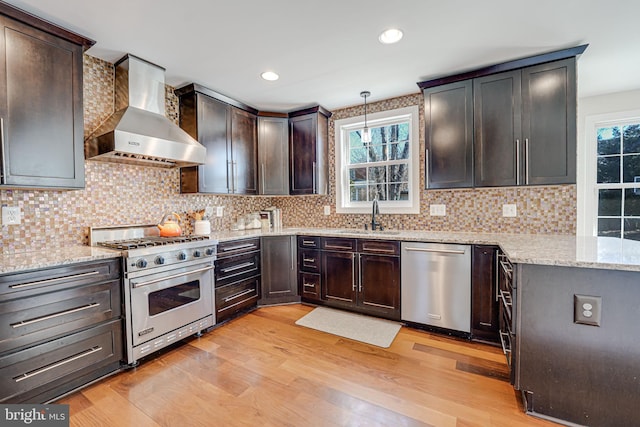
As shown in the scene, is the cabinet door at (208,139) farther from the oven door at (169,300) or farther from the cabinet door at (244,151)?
the oven door at (169,300)

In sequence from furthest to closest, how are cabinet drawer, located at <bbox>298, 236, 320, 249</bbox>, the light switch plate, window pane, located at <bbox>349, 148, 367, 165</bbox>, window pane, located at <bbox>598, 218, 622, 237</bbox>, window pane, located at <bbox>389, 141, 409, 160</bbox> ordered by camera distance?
window pane, located at <bbox>349, 148, 367, 165</bbox>, window pane, located at <bbox>389, 141, 409, 160</bbox>, cabinet drawer, located at <bbox>298, 236, 320, 249</bbox>, window pane, located at <bbox>598, 218, 622, 237</bbox>, the light switch plate

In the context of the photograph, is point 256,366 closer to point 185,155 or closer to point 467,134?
point 185,155

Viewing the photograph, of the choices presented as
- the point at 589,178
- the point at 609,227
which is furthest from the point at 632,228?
the point at 589,178

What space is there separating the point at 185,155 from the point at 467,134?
8.66ft

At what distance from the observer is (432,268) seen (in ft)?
8.24

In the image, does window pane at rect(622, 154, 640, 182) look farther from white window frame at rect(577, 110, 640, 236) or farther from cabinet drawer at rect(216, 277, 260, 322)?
cabinet drawer at rect(216, 277, 260, 322)

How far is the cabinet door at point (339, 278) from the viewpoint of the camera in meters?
A: 2.95

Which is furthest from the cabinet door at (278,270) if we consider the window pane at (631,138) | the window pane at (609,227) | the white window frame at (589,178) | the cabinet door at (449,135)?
the window pane at (631,138)

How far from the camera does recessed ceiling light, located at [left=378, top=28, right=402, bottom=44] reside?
1.97m

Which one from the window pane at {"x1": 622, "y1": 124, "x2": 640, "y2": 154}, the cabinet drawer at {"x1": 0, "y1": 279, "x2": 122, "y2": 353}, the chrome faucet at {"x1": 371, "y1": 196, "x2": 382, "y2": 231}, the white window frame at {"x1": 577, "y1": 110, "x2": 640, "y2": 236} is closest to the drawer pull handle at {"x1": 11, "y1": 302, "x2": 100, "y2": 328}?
the cabinet drawer at {"x1": 0, "y1": 279, "x2": 122, "y2": 353}

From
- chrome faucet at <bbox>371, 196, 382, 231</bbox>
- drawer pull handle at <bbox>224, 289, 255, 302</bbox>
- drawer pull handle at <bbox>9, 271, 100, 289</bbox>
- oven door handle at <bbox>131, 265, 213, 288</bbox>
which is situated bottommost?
drawer pull handle at <bbox>224, 289, 255, 302</bbox>

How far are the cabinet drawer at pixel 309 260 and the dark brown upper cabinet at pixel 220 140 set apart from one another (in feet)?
3.37

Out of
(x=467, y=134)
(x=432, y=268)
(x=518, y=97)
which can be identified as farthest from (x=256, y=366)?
(x=518, y=97)

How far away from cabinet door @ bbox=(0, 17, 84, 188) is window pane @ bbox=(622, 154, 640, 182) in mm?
5100
